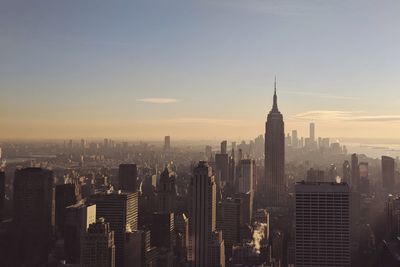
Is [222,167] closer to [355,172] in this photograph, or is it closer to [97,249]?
[355,172]

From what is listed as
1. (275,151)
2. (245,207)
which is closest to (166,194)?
(245,207)

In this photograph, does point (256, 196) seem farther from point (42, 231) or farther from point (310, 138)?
point (42, 231)

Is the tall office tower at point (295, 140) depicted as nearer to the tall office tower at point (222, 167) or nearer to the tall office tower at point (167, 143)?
the tall office tower at point (222, 167)

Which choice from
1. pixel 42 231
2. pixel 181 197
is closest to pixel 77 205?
pixel 42 231

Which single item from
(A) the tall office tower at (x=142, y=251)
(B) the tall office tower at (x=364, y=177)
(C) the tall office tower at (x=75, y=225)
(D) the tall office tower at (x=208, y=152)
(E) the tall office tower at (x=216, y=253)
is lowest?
(E) the tall office tower at (x=216, y=253)

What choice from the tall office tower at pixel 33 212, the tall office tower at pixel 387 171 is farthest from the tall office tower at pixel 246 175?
the tall office tower at pixel 33 212

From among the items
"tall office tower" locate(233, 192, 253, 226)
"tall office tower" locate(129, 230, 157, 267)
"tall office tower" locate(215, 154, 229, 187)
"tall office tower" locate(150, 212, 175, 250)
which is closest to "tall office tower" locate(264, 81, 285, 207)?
"tall office tower" locate(215, 154, 229, 187)

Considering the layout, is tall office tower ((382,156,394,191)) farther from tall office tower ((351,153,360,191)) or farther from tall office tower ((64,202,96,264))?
tall office tower ((64,202,96,264))
